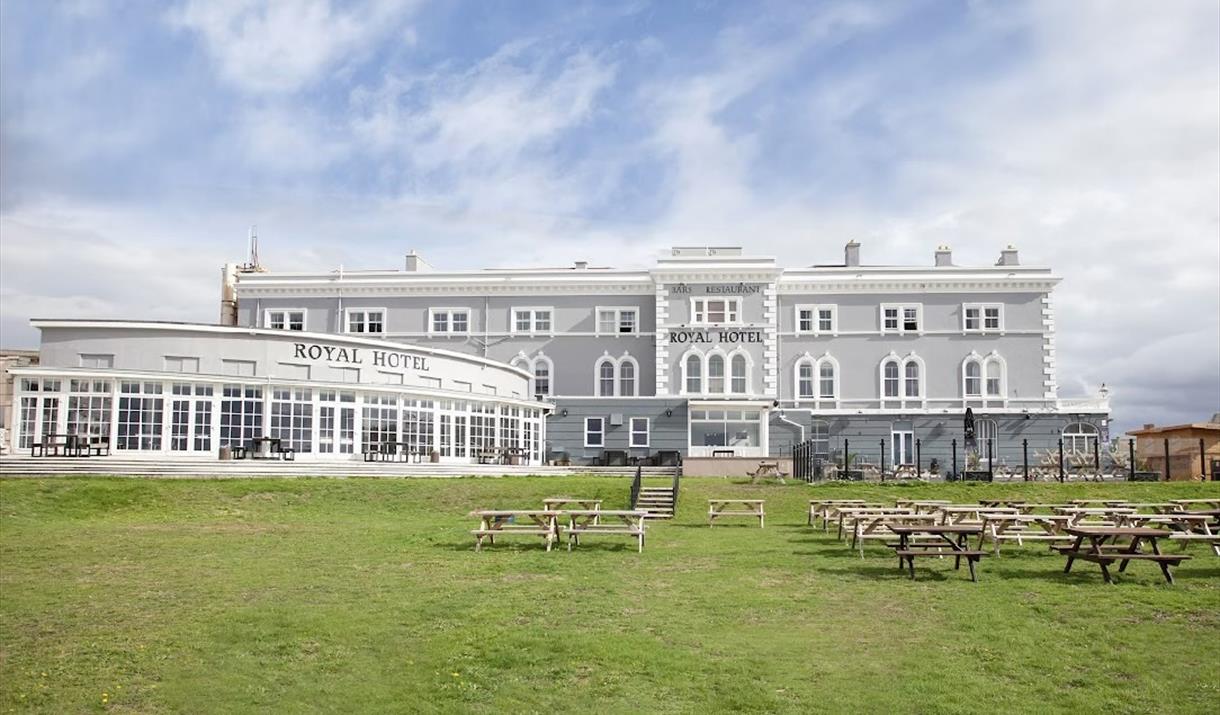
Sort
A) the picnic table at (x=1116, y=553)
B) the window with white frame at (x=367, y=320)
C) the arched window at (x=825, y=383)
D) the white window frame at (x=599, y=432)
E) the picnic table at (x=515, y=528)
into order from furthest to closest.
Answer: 1. the window with white frame at (x=367, y=320)
2. the arched window at (x=825, y=383)
3. the white window frame at (x=599, y=432)
4. the picnic table at (x=515, y=528)
5. the picnic table at (x=1116, y=553)

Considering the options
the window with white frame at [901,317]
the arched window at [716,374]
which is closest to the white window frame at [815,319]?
the window with white frame at [901,317]

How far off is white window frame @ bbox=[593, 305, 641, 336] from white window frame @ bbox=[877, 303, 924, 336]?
10654 millimetres

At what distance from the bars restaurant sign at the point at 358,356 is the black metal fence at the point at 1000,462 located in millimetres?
13318

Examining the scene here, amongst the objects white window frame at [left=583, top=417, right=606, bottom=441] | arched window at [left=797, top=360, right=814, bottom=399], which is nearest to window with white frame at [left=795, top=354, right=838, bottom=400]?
arched window at [left=797, top=360, right=814, bottom=399]

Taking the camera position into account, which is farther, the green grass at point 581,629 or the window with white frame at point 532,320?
the window with white frame at point 532,320

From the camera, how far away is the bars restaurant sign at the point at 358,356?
A: 31.7 metres

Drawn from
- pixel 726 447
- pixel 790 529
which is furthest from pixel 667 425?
pixel 790 529

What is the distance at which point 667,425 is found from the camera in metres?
43.0

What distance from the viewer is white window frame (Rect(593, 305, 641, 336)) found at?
46.3 m

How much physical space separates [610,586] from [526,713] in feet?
14.3

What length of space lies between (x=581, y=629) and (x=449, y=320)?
37.7m

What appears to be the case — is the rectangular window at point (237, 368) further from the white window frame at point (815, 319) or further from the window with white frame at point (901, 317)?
the window with white frame at point (901, 317)

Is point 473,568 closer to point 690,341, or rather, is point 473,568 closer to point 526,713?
point 526,713

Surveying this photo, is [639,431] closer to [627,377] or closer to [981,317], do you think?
[627,377]
